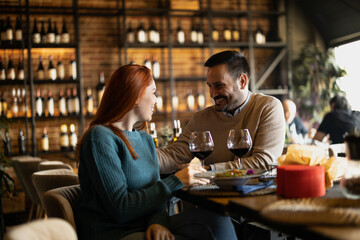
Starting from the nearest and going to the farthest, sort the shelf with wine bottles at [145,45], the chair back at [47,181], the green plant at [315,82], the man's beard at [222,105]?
the man's beard at [222,105]
the chair back at [47,181]
the shelf with wine bottles at [145,45]
the green plant at [315,82]

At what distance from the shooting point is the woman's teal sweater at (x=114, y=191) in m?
1.62

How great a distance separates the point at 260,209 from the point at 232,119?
47.3 inches

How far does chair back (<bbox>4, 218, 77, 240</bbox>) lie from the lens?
3.15 ft

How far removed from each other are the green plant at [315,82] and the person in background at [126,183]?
16.8 ft

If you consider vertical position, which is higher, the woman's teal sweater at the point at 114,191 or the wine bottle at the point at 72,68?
the wine bottle at the point at 72,68

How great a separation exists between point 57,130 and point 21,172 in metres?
1.88


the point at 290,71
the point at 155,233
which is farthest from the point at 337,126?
the point at 155,233

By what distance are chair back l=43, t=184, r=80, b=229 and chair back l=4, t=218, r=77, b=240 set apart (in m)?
0.69

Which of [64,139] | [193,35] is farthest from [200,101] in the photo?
[64,139]

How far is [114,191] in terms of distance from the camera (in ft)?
5.29

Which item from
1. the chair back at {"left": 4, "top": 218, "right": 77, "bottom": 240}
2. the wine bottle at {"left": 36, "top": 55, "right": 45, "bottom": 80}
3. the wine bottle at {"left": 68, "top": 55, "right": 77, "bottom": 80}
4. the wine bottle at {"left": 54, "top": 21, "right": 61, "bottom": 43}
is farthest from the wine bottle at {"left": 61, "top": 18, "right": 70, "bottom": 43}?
the chair back at {"left": 4, "top": 218, "right": 77, "bottom": 240}

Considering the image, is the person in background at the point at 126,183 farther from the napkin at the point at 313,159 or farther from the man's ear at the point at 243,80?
the man's ear at the point at 243,80

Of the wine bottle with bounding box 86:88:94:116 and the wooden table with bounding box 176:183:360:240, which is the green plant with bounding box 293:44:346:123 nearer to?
the wine bottle with bounding box 86:88:94:116

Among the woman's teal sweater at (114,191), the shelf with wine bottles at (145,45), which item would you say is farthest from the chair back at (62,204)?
the shelf with wine bottles at (145,45)
